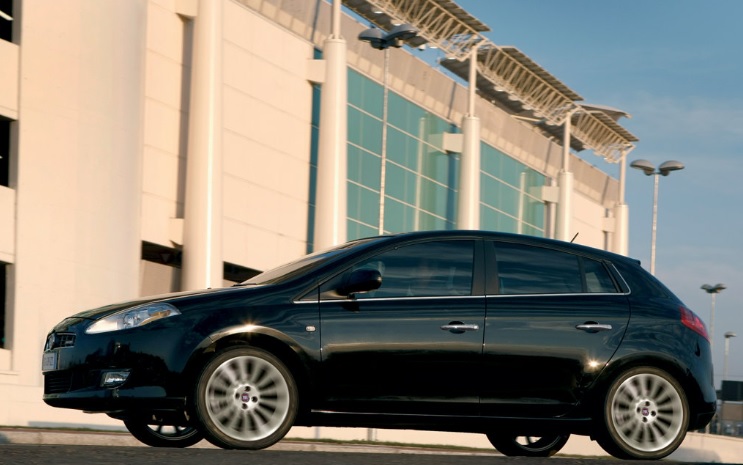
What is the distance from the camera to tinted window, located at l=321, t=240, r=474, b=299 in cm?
918

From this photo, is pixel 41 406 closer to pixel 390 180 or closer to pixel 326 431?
pixel 326 431

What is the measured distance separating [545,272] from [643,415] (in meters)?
1.19

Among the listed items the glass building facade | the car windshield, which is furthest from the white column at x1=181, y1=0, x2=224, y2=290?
the car windshield

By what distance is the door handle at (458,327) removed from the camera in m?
9.06

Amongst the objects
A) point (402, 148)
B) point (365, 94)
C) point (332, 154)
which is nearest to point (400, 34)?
point (332, 154)

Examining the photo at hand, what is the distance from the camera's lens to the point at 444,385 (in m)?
9.05

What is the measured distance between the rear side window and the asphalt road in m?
1.38

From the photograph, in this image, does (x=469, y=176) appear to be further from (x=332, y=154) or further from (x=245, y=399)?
(x=245, y=399)

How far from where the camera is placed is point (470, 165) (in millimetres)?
46938

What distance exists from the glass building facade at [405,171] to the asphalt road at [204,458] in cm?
2978

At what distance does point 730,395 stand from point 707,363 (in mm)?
68217

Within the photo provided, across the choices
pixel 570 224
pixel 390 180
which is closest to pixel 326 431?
pixel 390 180

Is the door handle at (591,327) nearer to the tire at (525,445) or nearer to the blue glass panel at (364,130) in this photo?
the tire at (525,445)

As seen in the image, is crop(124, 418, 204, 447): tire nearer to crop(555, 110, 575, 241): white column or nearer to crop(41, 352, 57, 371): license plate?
crop(41, 352, 57, 371): license plate
